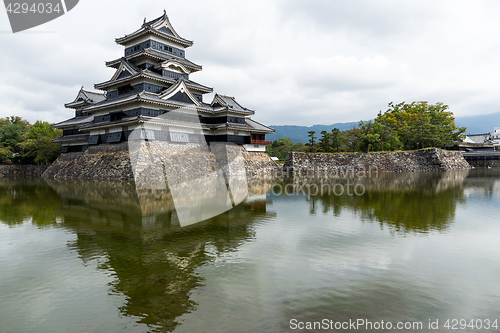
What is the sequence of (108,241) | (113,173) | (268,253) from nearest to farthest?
(268,253), (108,241), (113,173)

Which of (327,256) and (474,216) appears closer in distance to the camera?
(327,256)

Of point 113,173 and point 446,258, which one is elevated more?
point 113,173

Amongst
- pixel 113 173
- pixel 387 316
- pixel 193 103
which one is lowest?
pixel 387 316

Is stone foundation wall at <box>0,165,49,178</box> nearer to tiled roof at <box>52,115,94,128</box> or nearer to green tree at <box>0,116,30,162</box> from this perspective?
green tree at <box>0,116,30,162</box>

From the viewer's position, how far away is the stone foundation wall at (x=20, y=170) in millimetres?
38938

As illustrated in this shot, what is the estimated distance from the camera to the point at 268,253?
21.5 feet

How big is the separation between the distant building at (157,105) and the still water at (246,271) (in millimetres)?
18876

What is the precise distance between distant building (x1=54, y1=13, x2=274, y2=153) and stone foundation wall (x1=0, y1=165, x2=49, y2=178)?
616cm

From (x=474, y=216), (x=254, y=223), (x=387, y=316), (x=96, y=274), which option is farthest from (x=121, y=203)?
(x=474, y=216)

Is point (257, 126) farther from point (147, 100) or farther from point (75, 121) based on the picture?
point (75, 121)

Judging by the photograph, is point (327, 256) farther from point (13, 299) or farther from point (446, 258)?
point (13, 299)

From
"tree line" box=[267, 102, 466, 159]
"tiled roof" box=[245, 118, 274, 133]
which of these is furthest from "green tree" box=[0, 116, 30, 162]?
"tree line" box=[267, 102, 466, 159]

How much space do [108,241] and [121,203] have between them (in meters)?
6.09

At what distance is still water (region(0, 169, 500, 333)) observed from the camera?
13.3 feet
